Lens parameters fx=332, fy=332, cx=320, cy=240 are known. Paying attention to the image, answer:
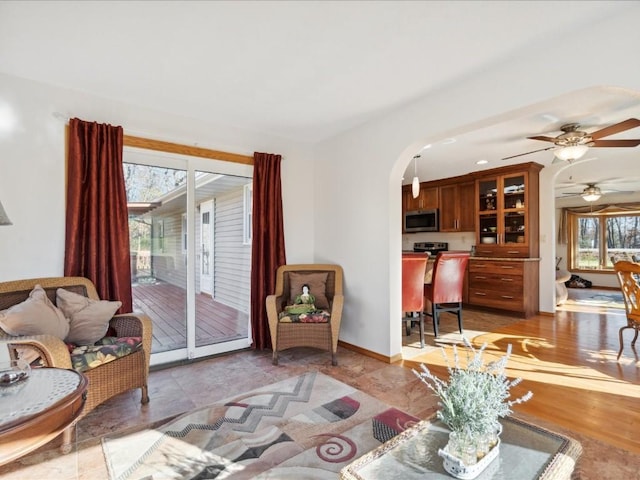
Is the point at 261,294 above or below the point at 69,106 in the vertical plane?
below

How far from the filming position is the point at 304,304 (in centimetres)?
343

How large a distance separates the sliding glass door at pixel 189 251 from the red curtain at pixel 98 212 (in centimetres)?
22

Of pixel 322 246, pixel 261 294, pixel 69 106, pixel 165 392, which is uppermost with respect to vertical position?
pixel 69 106

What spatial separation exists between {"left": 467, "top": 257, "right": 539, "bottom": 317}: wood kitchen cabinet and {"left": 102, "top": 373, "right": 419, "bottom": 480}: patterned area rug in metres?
3.71

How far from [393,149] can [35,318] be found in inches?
121

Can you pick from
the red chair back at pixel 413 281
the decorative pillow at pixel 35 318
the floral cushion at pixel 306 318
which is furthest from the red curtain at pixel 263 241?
the decorative pillow at pixel 35 318

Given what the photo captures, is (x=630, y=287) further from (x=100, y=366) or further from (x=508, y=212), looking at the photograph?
(x=100, y=366)

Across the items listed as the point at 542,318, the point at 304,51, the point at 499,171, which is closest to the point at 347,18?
the point at 304,51

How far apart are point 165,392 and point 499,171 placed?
559 centimetres

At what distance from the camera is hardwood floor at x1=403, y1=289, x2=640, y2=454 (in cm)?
223

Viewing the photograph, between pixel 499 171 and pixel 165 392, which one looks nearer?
pixel 165 392

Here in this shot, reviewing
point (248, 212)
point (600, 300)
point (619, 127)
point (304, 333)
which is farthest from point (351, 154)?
point (600, 300)

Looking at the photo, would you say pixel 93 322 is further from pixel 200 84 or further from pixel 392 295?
pixel 392 295

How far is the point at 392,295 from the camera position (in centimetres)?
333
